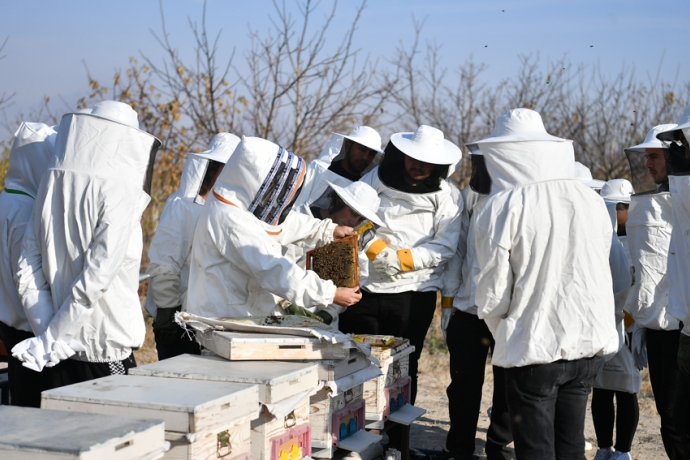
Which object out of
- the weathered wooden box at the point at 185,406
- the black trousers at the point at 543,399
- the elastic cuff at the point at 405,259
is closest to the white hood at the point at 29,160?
the weathered wooden box at the point at 185,406

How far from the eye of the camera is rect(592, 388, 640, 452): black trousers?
4203 millimetres

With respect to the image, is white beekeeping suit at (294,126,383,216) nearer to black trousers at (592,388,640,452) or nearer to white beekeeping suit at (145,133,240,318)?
white beekeeping suit at (145,133,240,318)

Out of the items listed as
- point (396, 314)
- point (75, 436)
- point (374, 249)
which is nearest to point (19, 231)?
point (75, 436)

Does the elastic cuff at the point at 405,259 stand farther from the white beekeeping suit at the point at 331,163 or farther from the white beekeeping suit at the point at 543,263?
the white beekeeping suit at the point at 543,263

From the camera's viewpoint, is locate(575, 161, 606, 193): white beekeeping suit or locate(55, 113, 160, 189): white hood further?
locate(575, 161, 606, 193): white beekeeping suit

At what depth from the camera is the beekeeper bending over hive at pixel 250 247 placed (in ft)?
10.2

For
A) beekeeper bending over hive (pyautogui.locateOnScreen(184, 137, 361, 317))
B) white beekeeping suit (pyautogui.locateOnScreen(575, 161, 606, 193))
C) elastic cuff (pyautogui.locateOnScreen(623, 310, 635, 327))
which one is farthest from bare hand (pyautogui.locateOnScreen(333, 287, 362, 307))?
white beekeeping suit (pyautogui.locateOnScreen(575, 161, 606, 193))

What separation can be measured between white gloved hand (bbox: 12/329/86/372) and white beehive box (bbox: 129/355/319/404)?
309 millimetres

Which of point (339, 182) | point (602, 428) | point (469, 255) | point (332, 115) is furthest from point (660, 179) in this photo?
point (332, 115)

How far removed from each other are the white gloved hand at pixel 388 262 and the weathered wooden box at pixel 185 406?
5.92 feet

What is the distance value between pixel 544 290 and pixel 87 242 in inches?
72.9

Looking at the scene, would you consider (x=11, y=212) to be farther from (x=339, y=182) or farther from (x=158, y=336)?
(x=339, y=182)

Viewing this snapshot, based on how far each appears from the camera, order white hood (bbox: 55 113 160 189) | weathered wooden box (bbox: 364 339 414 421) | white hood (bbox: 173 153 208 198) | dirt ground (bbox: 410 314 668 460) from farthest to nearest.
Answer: dirt ground (bbox: 410 314 668 460)
white hood (bbox: 173 153 208 198)
weathered wooden box (bbox: 364 339 414 421)
white hood (bbox: 55 113 160 189)

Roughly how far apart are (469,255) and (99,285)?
226cm
